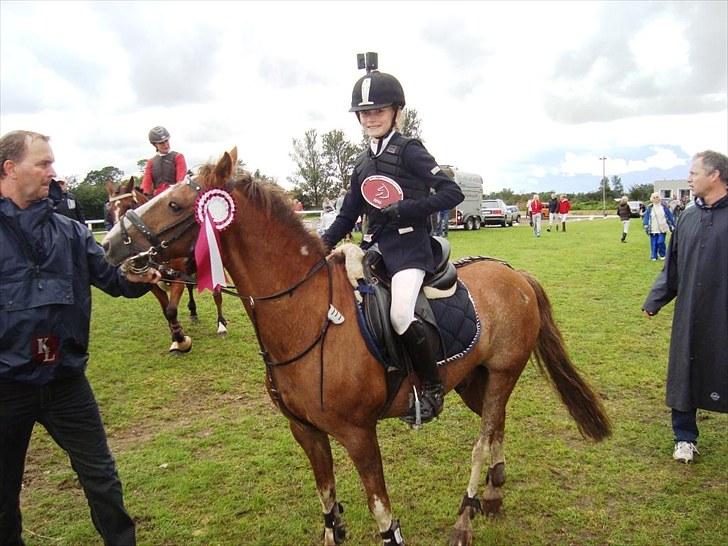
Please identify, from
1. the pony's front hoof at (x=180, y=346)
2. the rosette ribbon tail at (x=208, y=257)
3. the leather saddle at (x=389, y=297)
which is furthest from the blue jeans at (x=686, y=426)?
the pony's front hoof at (x=180, y=346)

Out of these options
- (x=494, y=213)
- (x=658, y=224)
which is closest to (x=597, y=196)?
(x=494, y=213)

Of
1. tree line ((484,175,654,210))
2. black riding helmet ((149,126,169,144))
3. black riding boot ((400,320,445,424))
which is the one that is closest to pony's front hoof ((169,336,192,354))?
black riding helmet ((149,126,169,144))

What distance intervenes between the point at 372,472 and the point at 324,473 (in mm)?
489

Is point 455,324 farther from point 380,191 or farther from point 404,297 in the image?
point 380,191

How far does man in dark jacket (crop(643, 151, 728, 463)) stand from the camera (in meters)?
4.34

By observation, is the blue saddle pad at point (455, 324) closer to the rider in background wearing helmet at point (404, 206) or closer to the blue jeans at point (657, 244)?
the rider in background wearing helmet at point (404, 206)

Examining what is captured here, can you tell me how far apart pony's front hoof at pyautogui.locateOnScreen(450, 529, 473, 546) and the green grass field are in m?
0.13

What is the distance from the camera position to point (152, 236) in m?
2.90

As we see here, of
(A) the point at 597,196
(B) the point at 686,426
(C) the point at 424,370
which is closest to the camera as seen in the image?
(C) the point at 424,370

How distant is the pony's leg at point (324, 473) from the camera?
3.52 meters

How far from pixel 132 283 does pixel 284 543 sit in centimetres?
212

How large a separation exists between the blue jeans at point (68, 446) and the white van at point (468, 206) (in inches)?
1247

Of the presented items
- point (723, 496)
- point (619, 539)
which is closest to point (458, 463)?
point (619, 539)

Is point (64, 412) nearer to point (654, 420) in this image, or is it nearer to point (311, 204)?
point (654, 420)
